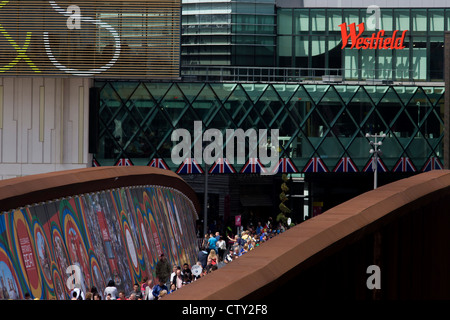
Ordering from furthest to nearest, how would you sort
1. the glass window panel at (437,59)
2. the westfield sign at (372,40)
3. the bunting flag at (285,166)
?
1. the glass window panel at (437,59)
2. the westfield sign at (372,40)
3. the bunting flag at (285,166)

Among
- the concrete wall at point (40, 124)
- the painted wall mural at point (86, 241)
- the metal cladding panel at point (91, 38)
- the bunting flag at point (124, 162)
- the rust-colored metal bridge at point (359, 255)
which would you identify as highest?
the metal cladding panel at point (91, 38)

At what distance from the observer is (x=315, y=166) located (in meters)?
54.2

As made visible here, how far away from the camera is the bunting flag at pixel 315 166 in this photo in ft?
177

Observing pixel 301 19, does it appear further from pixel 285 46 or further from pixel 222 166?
pixel 222 166

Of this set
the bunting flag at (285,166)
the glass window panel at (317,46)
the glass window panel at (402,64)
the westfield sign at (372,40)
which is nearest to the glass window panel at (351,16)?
the westfield sign at (372,40)

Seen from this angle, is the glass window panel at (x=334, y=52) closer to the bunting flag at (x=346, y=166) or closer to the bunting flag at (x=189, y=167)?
the bunting flag at (x=346, y=166)

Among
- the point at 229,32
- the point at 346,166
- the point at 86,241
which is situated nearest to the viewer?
the point at 86,241

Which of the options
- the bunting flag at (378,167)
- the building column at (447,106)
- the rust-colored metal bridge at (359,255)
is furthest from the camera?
the bunting flag at (378,167)

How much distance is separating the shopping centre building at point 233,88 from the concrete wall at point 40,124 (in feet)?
0.19

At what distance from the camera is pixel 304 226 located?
8.11 m

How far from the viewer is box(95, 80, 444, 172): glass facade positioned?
52406mm

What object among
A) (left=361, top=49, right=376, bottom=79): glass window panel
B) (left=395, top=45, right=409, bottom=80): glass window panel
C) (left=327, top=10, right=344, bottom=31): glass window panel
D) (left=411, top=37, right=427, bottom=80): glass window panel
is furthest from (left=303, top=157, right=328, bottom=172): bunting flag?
(left=327, top=10, right=344, bottom=31): glass window panel

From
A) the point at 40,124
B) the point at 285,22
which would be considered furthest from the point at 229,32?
the point at 40,124

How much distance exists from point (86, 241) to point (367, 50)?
45.5 meters
